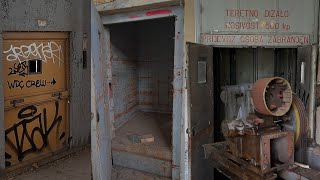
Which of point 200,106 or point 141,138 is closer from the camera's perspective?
point 200,106

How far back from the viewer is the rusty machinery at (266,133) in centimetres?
211

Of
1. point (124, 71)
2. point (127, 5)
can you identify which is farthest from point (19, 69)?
point (127, 5)

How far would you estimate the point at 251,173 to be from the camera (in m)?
2.13

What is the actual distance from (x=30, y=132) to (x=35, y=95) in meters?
0.59

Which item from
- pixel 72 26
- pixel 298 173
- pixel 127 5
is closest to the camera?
pixel 298 173

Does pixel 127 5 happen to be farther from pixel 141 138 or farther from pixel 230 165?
pixel 230 165

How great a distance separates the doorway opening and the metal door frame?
0.23 meters

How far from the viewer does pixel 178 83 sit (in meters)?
4.14

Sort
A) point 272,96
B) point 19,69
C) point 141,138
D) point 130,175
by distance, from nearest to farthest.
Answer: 1. point 272,96
2. point 130,175
3. point 141,138
4. point 19,69

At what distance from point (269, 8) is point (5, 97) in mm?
3803

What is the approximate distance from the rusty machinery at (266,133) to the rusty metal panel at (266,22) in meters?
1.36

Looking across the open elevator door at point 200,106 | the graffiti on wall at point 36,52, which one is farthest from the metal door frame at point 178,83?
the graffiti on wall at point 36,52

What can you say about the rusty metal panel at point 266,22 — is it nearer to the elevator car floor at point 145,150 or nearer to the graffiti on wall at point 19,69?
the elevator car floor at point 145,150

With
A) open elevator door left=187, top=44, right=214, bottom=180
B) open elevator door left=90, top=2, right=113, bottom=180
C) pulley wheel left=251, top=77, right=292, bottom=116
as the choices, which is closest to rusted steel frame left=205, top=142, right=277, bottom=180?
pulley wheel left=251, top=77, right=292, bottom=116
